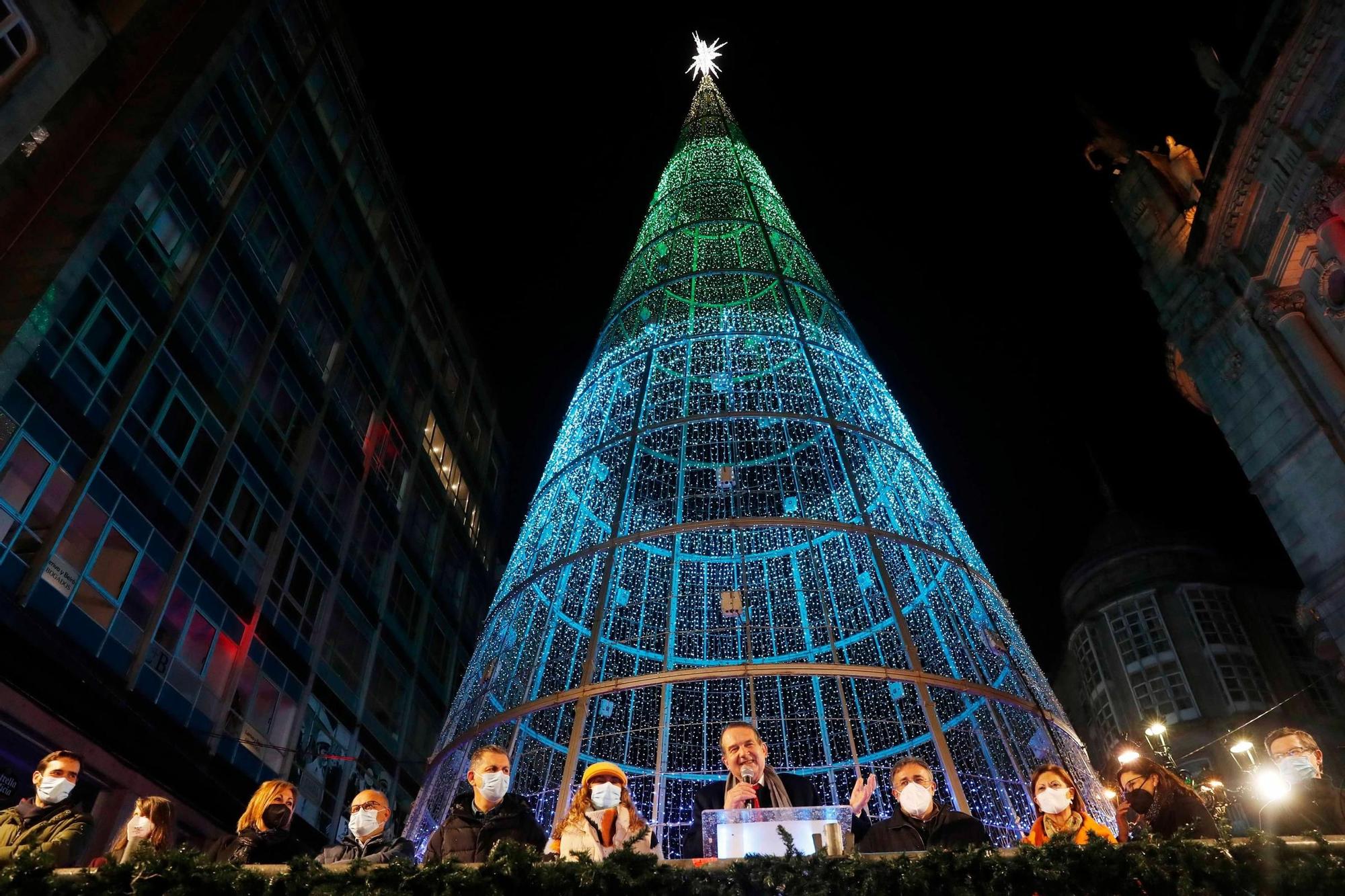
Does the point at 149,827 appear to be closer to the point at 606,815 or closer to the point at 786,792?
the point at 606,815

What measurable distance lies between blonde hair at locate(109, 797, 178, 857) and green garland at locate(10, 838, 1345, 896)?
90cm

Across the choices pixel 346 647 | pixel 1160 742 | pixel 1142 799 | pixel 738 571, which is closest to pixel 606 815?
pixel 1142 799

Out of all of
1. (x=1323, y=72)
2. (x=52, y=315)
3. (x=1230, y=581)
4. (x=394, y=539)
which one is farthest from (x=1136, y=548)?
(x=52, y=315)

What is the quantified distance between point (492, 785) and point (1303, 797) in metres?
4.92

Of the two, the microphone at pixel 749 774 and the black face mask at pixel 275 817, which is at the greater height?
the microphone at pixel 749 774

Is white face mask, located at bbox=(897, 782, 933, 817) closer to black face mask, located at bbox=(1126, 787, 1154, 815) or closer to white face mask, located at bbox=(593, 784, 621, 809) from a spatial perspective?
black face mask, located at bbox=(1126, 787, 1154, 815)

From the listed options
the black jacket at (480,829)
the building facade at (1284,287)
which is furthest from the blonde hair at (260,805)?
the building facade at (1284,287)

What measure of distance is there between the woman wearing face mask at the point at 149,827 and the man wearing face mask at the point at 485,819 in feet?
A: 5.08

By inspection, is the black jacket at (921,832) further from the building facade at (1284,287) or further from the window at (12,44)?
the window at (12,44)

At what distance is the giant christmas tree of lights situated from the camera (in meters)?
8.75

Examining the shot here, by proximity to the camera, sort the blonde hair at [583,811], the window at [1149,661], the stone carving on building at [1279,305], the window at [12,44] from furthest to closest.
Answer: the window at [1149,661] < the stone carving on building at [1279,305] < the window at [12,44] < the blonde hair at [583,811]

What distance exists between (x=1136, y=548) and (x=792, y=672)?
3260cm

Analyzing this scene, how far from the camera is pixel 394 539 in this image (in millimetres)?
28469

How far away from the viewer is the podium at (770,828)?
15.5ft
